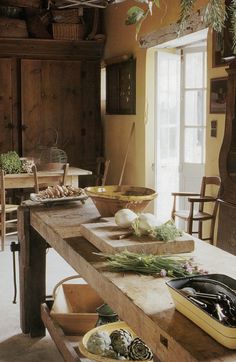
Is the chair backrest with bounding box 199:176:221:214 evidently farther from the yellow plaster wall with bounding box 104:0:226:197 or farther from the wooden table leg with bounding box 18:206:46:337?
the wooden table leg with bounding box 18:206:46:337

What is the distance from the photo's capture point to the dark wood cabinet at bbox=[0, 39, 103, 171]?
8.12m

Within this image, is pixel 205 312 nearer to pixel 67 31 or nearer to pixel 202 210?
pixel 202 210

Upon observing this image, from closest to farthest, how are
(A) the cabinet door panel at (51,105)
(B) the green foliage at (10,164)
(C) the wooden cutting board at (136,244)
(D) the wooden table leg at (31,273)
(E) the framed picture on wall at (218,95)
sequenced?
(C) the wooden cutting board at (136,244) < (D) the wooden table leg at (31,273) < (E) the framed picture on wall at (218,95) < (B) the green foliage at (10,164) < (A) the cabinet door panel at (51,105)

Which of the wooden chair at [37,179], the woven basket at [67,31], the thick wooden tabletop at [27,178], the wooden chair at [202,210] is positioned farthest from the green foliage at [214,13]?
the woven basket at [67,31]

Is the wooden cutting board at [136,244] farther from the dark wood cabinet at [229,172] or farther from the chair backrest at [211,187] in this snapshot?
the chair backrest at [211,187]

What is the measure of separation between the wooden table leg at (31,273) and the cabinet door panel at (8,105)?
4668 mm

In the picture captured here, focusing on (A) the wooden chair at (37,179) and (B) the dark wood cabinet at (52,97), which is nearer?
(A) the wooden chair at (37,179)

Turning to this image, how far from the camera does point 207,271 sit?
79.3 inches

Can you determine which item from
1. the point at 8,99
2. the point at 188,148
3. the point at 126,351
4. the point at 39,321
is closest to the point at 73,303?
the point at 39,321

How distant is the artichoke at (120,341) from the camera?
8.30 ft

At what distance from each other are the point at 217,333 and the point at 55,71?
7.23m

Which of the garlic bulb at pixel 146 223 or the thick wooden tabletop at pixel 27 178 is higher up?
the garlic bulb at pixel 146 223

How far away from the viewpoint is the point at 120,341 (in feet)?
8.38

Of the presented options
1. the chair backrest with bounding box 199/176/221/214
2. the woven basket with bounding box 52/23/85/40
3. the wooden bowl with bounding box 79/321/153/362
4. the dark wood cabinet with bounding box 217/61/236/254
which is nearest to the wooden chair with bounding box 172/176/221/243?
the chair backrest with bounding box 199/176/221/214
